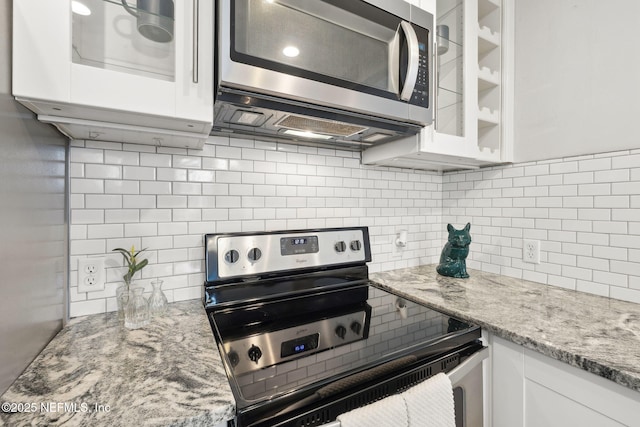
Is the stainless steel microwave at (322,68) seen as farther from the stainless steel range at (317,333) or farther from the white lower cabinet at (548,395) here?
the white lower cabinet at (548,395)

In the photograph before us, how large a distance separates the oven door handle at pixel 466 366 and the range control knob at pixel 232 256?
807 millimetres

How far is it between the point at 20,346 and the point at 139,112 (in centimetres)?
60

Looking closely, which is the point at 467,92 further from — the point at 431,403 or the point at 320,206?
the point at 431,403

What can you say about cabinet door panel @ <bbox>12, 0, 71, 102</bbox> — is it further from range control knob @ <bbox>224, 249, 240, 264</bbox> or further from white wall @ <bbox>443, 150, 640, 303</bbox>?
white wall @ <bbox>443, 150, 640, 303</bbox>

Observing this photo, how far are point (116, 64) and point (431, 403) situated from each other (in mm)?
1193

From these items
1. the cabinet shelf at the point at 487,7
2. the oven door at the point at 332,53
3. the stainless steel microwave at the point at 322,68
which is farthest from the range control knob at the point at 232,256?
the cabinet shelf at the point at 487,7

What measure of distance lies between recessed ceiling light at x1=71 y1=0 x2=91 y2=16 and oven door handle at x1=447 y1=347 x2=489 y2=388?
1358mm

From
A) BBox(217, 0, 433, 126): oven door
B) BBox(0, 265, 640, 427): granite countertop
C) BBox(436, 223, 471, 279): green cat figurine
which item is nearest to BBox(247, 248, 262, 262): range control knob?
BBox(0, 265, 640, 427): granite countertop

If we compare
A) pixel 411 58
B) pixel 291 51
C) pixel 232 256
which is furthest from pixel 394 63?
pixel 232 256

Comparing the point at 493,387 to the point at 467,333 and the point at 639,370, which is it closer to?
the point at 467,333

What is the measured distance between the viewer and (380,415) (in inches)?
25.3

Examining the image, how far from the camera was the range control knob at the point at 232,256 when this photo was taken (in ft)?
3.62

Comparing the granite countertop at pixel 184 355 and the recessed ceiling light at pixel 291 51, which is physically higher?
the recessed ceiling light at pixel 291 51

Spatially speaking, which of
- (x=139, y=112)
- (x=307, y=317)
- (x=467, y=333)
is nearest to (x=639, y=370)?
(x=467, y=333)
